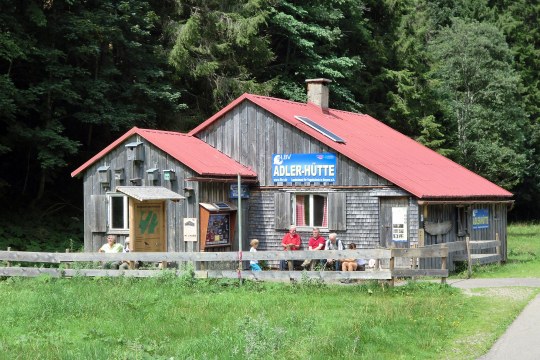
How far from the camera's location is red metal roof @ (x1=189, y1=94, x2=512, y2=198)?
26.0m

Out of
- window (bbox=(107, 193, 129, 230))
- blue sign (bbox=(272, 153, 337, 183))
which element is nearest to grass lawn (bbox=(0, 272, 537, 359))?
window (bbox=(107, 193, 129, 230))

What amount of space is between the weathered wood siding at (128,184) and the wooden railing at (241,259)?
3942mm

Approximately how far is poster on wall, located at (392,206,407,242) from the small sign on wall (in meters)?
5.82

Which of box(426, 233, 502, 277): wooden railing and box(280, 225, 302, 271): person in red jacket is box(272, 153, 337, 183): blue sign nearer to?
box(280, 225, 302, 271): person in red jacket

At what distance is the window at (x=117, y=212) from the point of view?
27000 mm

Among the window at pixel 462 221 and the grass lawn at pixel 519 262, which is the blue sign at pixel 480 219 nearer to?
the window at pixel 462 221

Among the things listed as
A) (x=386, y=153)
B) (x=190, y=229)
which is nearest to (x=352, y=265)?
(x=190, y=229)

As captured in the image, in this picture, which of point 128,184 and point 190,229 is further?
point 128,184

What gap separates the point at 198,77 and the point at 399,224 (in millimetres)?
16048

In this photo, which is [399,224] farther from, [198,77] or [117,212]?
[198,77]

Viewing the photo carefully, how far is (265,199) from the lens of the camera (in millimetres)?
27984

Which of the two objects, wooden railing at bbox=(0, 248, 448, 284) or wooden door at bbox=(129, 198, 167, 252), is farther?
wooden door at bbox=(129, 198, 167, 252)

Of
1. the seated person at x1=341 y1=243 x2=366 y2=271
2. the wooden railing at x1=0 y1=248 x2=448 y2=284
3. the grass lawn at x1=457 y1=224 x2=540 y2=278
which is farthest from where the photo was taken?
the grass lawn at x1=457 y1=224 x2=540 y2=278

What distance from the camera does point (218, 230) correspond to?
88.0ft
